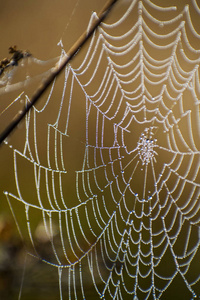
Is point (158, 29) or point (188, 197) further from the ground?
point (158, 29)

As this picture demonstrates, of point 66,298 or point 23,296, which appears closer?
point 23,296

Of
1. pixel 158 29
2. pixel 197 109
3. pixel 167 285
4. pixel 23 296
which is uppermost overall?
pixel 158 29

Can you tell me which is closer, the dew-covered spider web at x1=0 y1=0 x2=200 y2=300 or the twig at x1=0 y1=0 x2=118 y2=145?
the twig at x1=0 y1=0 x2=118 y2=145

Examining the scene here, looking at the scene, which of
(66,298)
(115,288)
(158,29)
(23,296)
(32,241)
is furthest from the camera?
(158,29)

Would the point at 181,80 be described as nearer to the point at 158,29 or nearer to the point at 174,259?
the point at 158,29

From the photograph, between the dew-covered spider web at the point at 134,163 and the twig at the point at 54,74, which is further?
the dew-covered spider web at the point at 134,163

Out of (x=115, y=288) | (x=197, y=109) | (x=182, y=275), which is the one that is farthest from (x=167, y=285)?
(x=197, y=109)

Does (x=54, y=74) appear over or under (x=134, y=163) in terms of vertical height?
under

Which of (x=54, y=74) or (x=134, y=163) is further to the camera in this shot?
(x=134, y=163)

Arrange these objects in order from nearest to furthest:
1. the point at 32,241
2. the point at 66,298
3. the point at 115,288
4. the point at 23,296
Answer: the point at 32,241
the point at 23,296
the point at 66,298
the point at 115,288
